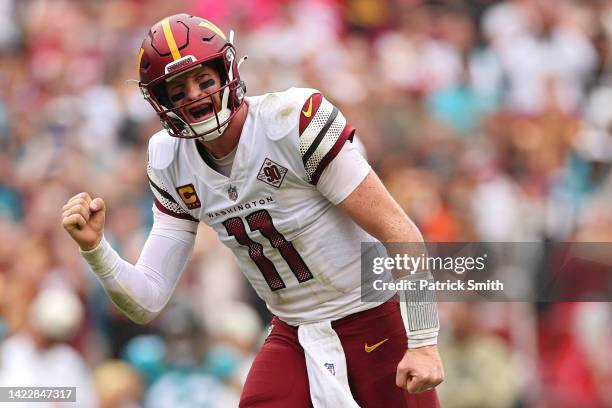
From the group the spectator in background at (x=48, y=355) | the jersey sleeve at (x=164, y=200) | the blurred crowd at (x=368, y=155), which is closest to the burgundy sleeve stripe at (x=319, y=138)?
the jersey sleeve at (x=164, y=200)

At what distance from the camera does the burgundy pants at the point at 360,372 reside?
485 centimetres

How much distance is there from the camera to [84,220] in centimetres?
470

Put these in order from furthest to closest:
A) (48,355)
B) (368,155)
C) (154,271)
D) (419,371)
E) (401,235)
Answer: (368,155)
(48,355)
(154,271)
(401,235)
(419,371)

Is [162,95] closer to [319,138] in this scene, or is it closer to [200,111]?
[200,111]

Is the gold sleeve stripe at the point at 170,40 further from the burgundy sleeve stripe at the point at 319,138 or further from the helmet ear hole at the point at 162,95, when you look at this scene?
the burgundy sleeve stripe at the point at 319,138

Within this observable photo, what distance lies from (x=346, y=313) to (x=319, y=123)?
79cm

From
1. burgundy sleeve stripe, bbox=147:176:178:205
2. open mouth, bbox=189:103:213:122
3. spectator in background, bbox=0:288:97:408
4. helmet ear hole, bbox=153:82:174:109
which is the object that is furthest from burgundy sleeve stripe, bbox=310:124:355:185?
spectator in background, bbox=0:288:97:408

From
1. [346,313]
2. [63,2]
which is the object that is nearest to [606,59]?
[63,2]

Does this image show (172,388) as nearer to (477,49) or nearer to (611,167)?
(611,167)

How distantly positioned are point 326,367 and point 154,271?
82 cm

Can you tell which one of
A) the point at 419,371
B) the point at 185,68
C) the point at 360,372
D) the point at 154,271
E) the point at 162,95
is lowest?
the point at 360,372

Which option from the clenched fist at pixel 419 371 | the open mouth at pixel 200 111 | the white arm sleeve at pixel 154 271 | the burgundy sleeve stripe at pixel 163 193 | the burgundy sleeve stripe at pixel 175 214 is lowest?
the clenched fist at pixel 419 371

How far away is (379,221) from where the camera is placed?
4.59m

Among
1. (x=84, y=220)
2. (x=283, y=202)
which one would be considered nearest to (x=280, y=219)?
(x=283, y=202)
